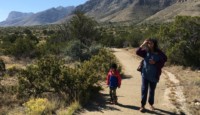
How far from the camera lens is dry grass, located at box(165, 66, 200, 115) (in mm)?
12203

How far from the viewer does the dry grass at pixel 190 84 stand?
12.2 m

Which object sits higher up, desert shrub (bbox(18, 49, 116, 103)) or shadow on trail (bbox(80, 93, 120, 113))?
desert shrub (bbox(18, 49, 116, 103))

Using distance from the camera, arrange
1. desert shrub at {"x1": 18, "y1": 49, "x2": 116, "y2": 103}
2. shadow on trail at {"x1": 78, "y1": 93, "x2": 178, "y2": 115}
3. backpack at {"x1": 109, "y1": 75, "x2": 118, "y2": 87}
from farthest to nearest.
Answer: desert shrub at {"x1": 18, "y1": 49, "x2": 116, "y2": 103} < backpack at {"x1": 109, "y1": 75, "x2": 118, "y2": 87} < shadow on trail at {"x1": 78, "y1": 93, "x2": 178, "y2": 115}

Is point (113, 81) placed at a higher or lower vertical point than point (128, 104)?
higher

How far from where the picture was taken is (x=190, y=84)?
15914mm

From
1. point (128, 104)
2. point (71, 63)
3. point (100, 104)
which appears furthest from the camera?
point (71, 63)

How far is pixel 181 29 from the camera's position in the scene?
891 inches

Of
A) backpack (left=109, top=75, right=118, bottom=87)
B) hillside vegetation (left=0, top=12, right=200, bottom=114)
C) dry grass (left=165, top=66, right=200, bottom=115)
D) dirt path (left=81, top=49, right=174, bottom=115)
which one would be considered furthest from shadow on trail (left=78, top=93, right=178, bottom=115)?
dry grass (left=165, top=66, right=200, bottom=115)

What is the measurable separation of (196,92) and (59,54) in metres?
19.5

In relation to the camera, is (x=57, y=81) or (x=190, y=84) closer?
(x=57, y=81)

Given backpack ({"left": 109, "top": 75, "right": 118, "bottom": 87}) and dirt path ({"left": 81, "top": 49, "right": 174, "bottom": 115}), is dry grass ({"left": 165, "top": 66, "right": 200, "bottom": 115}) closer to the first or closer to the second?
dirt path ({"left": 81, "top": 49, "right": 174, "bottom": 115})

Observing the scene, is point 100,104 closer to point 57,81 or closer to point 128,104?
point 128,104

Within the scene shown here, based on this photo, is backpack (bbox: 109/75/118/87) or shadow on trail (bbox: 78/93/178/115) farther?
backpack (bbox: 109/75/118/87)

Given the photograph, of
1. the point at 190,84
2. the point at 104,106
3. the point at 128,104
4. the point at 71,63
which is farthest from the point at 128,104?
the point at 71,63
